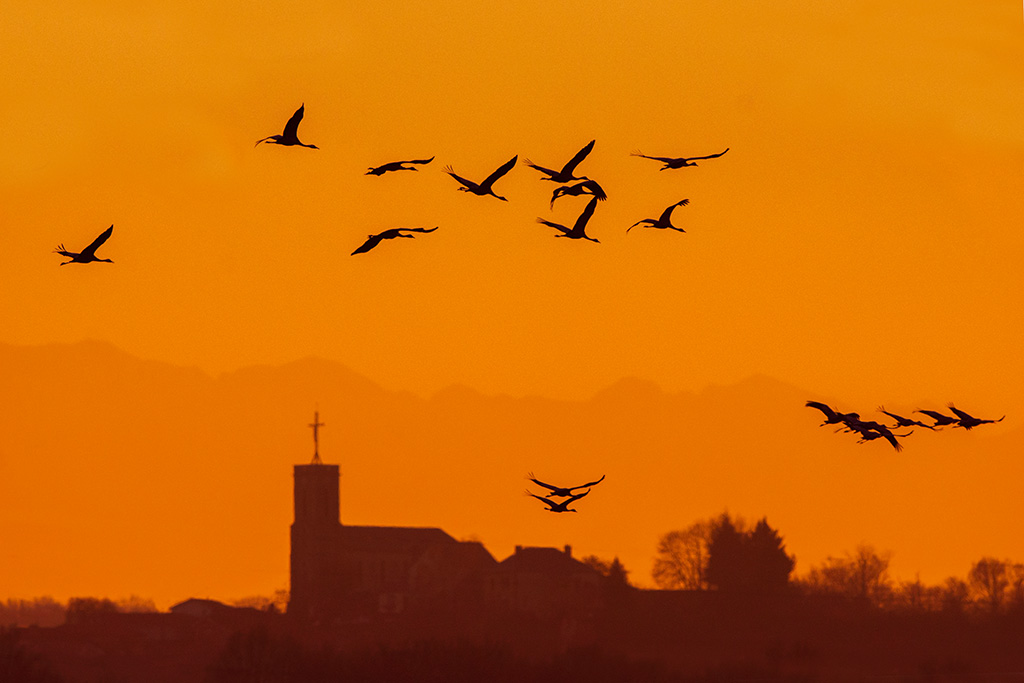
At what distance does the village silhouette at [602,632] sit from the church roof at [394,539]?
44771 mm

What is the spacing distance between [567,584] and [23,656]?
39.3 metres

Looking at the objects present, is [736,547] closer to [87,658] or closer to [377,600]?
[87,658]

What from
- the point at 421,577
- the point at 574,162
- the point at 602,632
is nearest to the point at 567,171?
the point at 574,162

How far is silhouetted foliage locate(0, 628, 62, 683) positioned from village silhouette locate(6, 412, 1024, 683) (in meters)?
0.10

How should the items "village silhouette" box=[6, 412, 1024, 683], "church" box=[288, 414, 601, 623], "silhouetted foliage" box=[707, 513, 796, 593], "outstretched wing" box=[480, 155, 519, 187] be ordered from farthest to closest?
1. "church" box=[288, 414, 601, 623]
2. "silhouetted foliage" box=[707, 513, 796, 593]
3. "village silhouette" box=[6, 412, 1024, 683]
4. "outstretched wing" box=[480, 155, 519, 187]

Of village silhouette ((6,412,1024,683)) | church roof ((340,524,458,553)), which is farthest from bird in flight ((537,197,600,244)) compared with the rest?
church roof ((340,524,458,553))

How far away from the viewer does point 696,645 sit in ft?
263

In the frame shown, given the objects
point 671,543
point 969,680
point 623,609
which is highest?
point 671,543

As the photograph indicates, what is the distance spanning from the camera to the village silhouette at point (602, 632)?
2953 inches

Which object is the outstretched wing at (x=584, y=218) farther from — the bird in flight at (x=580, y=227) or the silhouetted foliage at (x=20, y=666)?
the silhouetted foliage at (x=20, y=666)

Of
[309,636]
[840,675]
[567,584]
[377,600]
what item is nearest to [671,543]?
[567,584]

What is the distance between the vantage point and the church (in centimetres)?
12075

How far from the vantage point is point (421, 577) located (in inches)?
6855

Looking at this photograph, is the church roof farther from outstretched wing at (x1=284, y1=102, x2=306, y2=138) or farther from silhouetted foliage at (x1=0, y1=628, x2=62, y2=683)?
outstretched wing at (x1=284, y1=102, x2=306, y2=138)
